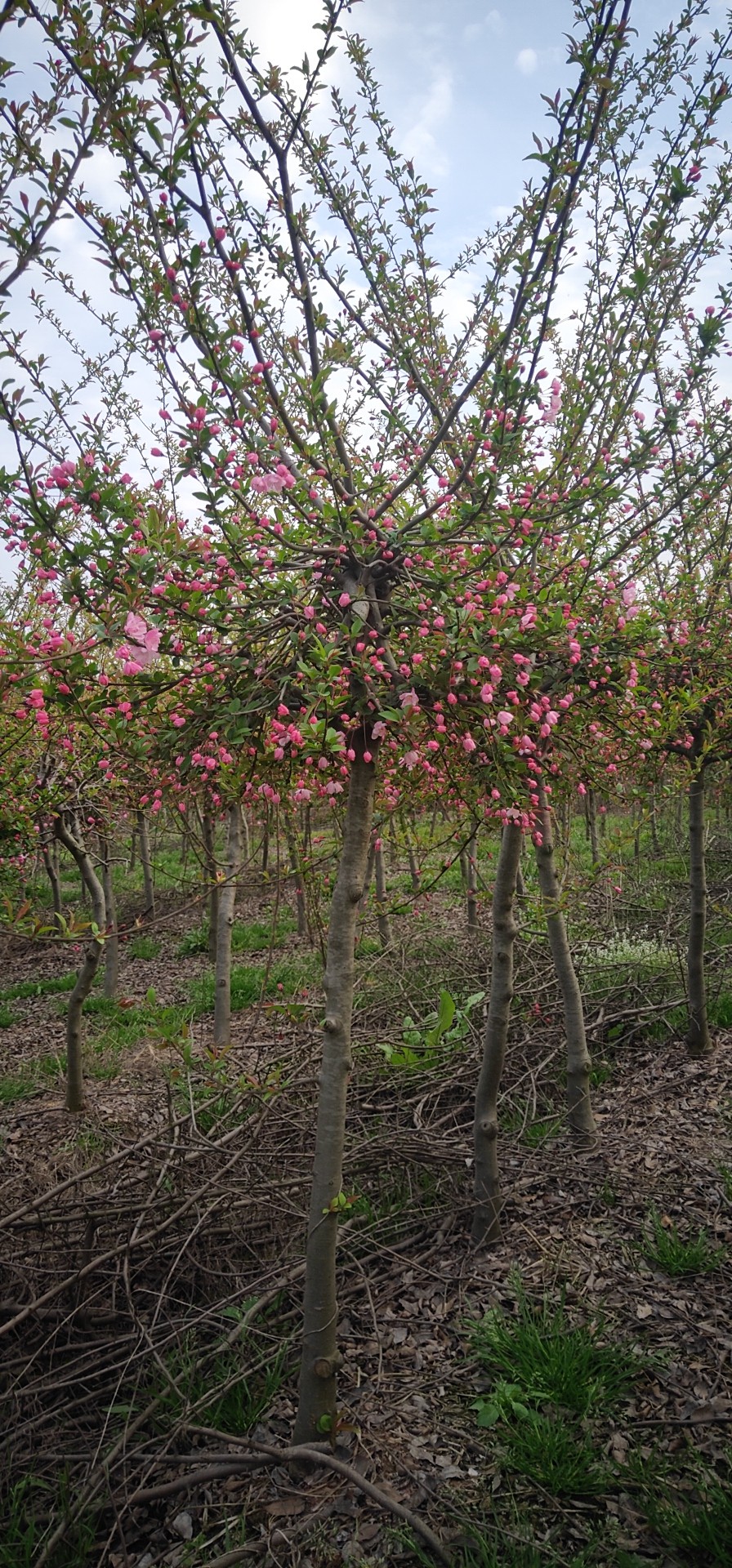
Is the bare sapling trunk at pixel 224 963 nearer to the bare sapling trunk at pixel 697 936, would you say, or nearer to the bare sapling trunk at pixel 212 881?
the bare sapling trunk at pixel 212 881

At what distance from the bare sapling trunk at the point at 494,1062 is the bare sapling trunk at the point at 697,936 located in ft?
8.20

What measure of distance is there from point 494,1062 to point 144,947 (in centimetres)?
850

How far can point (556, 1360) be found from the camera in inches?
117

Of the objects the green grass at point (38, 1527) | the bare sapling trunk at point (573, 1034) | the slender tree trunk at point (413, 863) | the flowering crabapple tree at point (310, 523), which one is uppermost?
the flowering crabapple tree at point (310, 523)

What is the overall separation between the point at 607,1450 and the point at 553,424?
4038 mm

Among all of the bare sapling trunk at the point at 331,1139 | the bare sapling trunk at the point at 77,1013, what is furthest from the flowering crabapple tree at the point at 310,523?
the bare sapling trunk at the point at 77,1013

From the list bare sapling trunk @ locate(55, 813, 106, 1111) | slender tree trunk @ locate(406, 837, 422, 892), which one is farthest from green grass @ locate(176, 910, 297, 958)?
bare sapling trunk @ locate(55, 813, 106, 1111)

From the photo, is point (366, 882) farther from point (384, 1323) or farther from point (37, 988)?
point (37, 988)

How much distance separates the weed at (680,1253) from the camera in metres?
3.50

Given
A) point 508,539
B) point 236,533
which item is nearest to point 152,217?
point 236,533

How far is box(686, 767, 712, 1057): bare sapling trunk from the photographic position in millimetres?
5812

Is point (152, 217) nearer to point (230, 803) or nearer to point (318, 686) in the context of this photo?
point (318, 686)

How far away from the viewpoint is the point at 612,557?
319cm

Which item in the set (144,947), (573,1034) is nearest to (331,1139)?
(573,1034)
